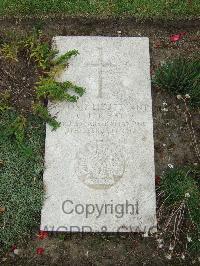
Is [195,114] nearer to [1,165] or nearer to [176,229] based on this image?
[176,229]

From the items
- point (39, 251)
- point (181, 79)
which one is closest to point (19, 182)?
point (39, 251)

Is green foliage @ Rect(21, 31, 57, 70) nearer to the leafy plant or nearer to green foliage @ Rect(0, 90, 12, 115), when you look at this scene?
green foliage @ Rect(0, 90, 12, 115)

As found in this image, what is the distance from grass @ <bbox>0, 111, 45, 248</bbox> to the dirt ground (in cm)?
24

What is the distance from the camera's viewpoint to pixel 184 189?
562 cm

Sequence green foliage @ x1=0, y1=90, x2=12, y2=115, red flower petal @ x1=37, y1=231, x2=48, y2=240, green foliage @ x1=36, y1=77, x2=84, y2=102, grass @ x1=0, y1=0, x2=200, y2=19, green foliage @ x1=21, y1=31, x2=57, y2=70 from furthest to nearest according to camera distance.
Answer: grass @ x1=0, y1=0, x2=200, y2=19, green foliage @ x1=21, y1=31, x2=57, y2=70, green foliage @ x1=0, y1=90, x2=12, y2=115, green foliage @ x1=36, y1=77, x2=84, y2=102, red flower petal @ x1=37, y1=231, x2=48, y2=240

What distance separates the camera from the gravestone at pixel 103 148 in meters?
5.69

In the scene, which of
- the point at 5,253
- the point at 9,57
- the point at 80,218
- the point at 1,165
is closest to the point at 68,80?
the point at 9,57

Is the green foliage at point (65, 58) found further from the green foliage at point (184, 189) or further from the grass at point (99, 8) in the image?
the green foliage at point (184, 189)

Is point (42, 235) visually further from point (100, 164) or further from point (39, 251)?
point (100, 164)

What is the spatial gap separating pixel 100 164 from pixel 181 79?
1609mm

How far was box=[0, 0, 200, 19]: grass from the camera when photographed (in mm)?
6996

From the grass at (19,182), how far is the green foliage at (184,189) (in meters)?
1.57

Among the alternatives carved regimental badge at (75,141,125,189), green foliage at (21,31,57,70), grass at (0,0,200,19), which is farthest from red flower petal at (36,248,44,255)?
grass at (0,0,200,19)

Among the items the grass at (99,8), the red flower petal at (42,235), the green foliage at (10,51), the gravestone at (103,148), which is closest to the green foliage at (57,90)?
the gravestone at (103,148)
